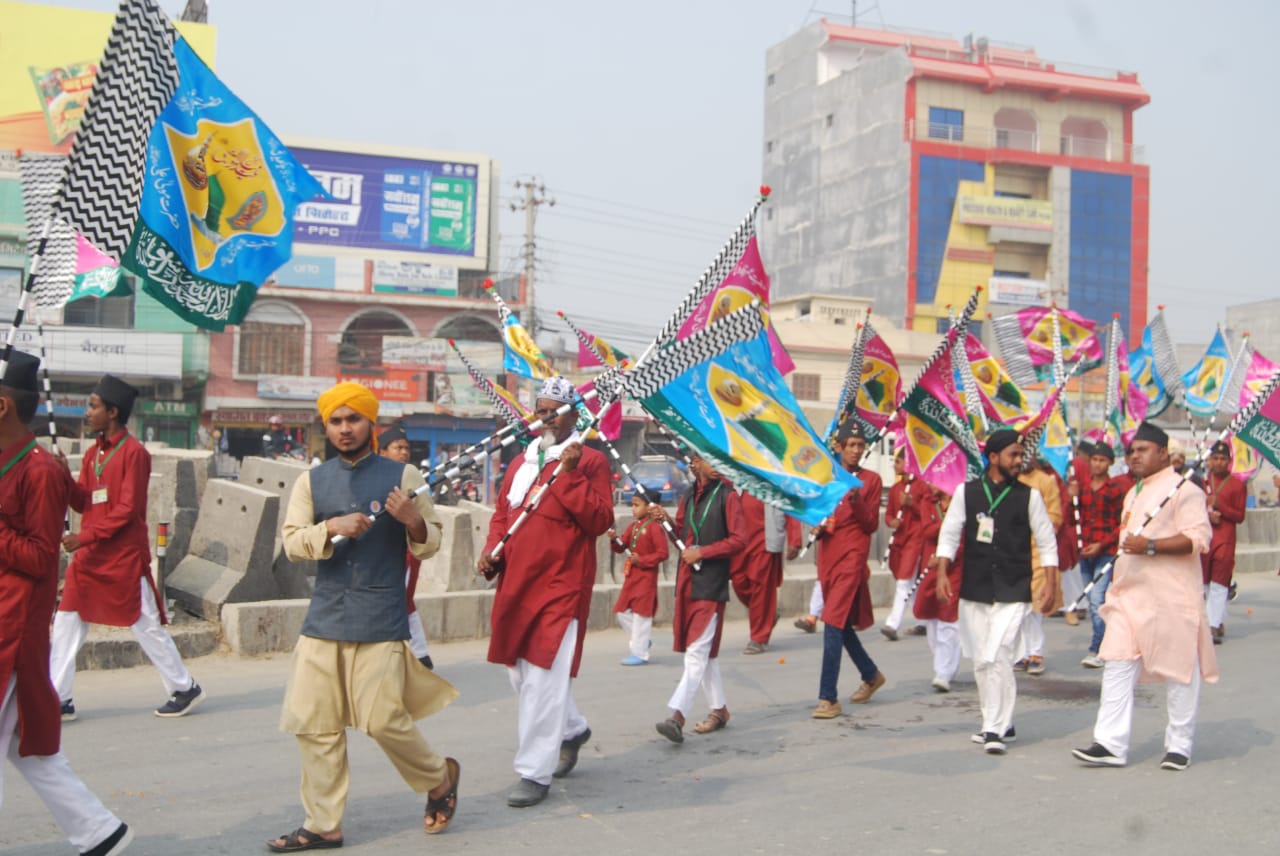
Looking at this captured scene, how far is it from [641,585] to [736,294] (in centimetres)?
398

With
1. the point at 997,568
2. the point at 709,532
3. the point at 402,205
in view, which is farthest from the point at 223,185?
the point at 402,205

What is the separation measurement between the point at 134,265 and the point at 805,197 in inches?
2589

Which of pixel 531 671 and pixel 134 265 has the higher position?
pixel 134 265

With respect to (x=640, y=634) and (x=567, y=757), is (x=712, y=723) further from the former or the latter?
(x=640, y=634)

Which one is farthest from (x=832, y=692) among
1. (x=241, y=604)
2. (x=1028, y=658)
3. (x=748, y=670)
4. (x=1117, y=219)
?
(x=1117, y=219)

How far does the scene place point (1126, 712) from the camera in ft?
21.9

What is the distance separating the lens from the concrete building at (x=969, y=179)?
6109 centimetres

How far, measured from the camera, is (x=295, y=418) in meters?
38.8

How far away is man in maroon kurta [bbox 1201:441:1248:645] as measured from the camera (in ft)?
37.5

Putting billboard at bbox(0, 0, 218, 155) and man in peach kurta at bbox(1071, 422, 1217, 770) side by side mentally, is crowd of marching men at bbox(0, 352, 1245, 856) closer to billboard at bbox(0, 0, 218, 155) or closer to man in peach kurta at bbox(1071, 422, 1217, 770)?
man in peach kurta at bbox(1071, 422, 1217, 770)

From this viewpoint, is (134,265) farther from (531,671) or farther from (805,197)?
(805,197)

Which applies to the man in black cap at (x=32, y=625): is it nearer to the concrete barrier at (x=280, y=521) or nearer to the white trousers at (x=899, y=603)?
the concrete barrier at (x=280, y=521)

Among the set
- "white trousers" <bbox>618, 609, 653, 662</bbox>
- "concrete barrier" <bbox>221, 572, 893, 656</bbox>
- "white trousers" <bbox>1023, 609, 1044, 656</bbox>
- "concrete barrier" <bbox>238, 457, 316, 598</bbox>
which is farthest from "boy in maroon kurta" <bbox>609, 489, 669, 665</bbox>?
"white trousers" <bbox>1023, 609, 1044, 656</bbox>

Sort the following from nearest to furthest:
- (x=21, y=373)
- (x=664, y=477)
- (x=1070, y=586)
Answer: (x=21, y=373), (x=1070, y=586), (x=664, y=477)
